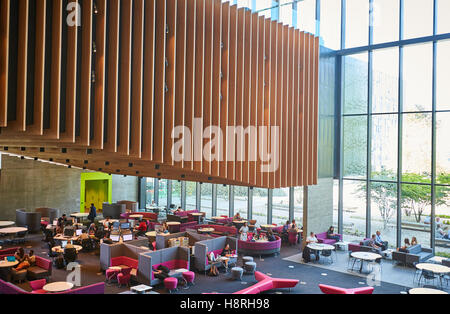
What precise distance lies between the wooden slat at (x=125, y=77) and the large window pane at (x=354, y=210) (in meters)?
11.9

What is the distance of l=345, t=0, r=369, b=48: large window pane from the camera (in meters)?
16.3

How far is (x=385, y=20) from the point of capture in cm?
1573

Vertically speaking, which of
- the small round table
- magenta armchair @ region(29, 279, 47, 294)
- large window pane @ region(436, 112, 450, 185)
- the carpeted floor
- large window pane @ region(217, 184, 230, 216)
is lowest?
the carpeted floor

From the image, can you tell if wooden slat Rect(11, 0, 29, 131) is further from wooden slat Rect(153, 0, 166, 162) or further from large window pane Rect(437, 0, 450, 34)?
large window pane Rect(437, 0, 450, 34)

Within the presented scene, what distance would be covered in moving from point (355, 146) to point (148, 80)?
11347 mm

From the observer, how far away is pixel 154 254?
11680mm

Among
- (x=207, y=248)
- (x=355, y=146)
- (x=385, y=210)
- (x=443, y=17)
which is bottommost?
(x=207, y=248)

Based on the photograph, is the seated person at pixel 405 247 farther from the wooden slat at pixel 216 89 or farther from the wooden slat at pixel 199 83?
the wooden slat at pixel 199 83

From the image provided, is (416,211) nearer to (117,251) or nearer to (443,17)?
(443,17)

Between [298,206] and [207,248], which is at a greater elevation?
[298,206]

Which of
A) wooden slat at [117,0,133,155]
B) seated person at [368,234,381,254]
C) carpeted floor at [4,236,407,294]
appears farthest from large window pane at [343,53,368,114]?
wooden slat at [117,0,133,155]

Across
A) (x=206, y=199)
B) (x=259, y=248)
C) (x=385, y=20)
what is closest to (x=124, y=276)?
(x=259, y=248)

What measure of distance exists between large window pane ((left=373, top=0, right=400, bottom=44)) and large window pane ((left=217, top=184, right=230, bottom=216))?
11.3 meters
